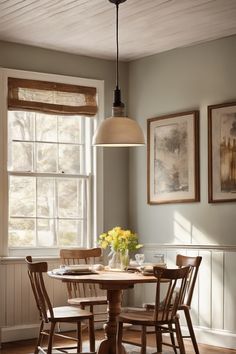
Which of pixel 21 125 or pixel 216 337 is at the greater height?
pixel 21 125

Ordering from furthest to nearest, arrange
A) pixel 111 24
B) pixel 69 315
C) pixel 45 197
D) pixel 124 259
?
pixel 45 197 < pixel 111 24 < pixel 124 259 < pixel 69 315

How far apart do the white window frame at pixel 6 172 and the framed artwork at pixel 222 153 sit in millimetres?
1253

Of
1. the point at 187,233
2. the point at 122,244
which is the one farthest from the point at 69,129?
the point at 122,244

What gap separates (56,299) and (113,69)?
2.45 m

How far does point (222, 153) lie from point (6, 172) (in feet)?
6.56

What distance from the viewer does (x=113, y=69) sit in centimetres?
730

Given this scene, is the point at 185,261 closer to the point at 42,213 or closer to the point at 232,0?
the point at 42,213

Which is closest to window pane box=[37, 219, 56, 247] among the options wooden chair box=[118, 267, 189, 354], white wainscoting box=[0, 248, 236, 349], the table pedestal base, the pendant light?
white wainscoting box=[0, 248, 236, 349]

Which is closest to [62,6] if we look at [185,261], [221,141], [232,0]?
[232,0]

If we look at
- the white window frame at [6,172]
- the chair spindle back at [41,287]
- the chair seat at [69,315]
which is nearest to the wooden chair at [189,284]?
the chair seat at [69,315]

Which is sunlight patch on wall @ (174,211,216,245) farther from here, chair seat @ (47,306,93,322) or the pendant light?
the pendant light

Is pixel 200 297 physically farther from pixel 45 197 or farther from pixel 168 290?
pixel 45 197

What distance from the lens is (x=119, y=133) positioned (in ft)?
16.7

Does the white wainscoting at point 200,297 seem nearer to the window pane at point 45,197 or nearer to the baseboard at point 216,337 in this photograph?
the baseboard at point 216,337
